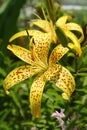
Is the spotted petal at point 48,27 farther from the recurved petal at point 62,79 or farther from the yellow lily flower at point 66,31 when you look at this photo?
the recurved petal at point 62,79

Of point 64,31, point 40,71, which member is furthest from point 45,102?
point 64,31

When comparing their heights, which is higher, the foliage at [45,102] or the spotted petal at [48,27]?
the spotted petal at [48,27]

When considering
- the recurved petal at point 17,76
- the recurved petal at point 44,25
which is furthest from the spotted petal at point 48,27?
the recurved petal at point 17,76

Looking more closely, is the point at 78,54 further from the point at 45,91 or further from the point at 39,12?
the point at 39,12

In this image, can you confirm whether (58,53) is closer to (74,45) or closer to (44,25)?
(74,45)

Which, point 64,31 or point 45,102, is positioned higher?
point 64,31

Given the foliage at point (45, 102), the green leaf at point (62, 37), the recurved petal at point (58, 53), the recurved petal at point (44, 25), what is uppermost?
the recurved petal at point (44, 25)

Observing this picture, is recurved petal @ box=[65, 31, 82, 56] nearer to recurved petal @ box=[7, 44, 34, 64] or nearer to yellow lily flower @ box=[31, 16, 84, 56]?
yellow lily flower @ box=[31, 16, 84, 56]

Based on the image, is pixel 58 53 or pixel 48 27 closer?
pixel 58 53

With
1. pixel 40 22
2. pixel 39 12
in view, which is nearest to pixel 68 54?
pixel 40 22
